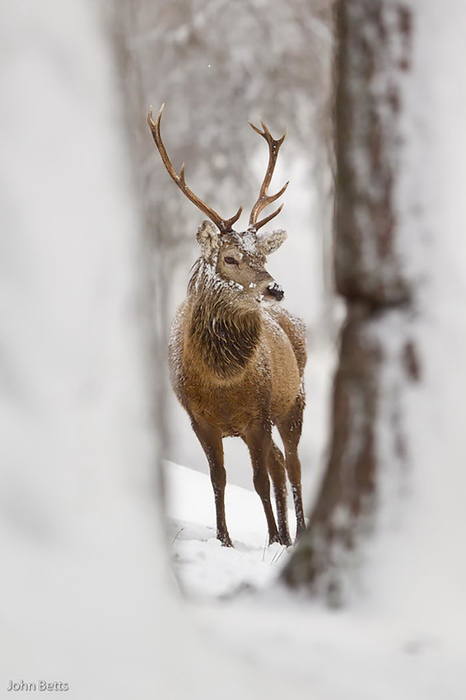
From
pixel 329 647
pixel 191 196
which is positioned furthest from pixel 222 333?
pixel 329 647

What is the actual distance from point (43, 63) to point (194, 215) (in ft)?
17.7

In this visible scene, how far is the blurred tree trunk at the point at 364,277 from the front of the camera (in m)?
1.47

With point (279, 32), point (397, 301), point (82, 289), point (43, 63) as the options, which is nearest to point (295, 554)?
point (397, 301)

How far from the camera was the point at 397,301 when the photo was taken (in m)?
1.48

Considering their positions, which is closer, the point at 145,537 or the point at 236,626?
the point at 145,537

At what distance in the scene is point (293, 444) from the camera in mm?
3615

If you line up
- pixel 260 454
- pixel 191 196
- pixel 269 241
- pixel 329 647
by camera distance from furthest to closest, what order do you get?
pixel 191 196 < pixel 260 454 < pixel 269 241 < pixel 329 647

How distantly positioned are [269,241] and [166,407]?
1.57m

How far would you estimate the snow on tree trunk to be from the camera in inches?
55.9

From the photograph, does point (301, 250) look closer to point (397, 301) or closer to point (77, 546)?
point (397, 301)

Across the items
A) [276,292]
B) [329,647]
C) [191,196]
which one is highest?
[191,196]

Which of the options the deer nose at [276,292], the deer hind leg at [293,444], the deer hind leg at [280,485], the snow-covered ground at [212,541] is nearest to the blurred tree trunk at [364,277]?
the snow-covered ground at [212,541]

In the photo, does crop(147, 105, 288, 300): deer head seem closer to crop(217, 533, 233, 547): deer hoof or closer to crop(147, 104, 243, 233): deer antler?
crop(147, 104, 243, 233): deer antler

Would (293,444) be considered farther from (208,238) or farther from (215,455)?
(208,238)
